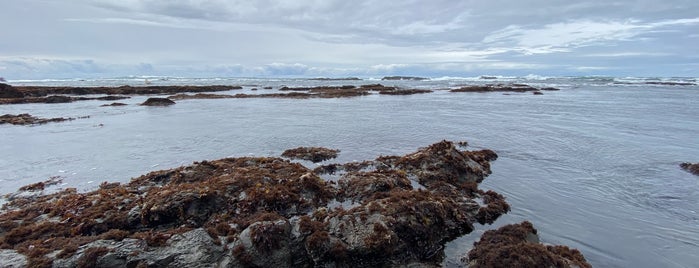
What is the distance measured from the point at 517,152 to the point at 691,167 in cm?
598

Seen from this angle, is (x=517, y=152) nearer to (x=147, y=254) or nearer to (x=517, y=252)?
(x=517, y=252)

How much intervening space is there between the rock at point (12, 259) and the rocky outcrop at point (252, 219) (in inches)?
5.5

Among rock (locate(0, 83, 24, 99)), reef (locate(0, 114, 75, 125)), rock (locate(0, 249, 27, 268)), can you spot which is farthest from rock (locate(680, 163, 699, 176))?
rock (locate(0, 83, 24, 99))

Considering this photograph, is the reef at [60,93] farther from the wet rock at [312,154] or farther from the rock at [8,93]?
the wet rock at [312,154]

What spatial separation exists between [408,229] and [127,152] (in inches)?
580

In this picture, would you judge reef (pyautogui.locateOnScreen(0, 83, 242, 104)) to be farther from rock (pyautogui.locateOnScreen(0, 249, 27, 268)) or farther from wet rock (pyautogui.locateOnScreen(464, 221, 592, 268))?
wet rock (pyautogui.locateOnScreen(464, 221, 592, 268))

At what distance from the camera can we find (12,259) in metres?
6.91

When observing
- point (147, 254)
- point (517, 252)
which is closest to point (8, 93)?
point (147, 254)

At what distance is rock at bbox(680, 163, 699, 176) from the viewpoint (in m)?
13.7

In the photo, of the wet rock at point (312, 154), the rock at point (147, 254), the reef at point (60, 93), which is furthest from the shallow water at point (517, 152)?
the reef at point (60, 93)

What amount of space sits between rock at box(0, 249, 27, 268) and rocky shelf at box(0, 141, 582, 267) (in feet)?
0.10

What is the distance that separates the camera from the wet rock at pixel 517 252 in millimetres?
7016

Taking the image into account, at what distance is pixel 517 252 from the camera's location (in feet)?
23.7

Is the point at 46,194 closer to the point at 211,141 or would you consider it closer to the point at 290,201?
the point at 290,201
